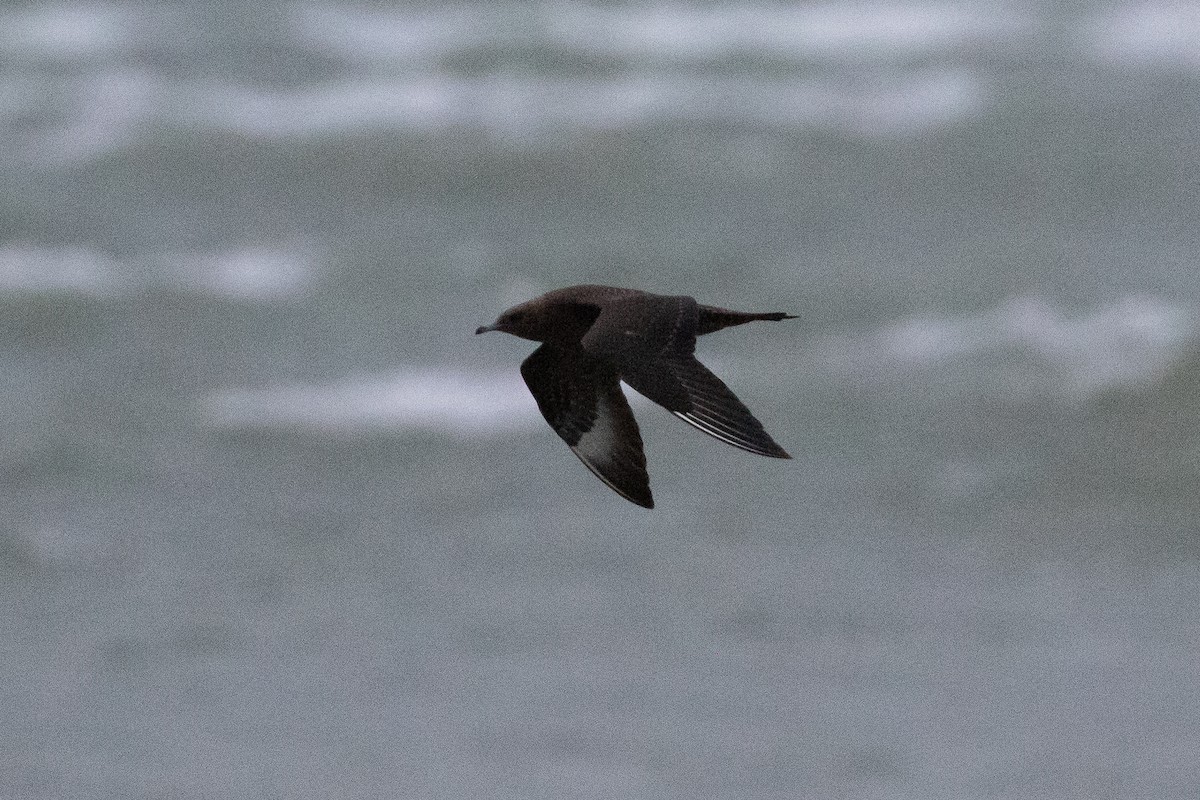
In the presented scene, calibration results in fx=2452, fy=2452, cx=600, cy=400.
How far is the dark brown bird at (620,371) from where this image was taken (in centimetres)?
712

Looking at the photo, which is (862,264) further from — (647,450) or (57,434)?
(57,434)

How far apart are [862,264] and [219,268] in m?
4.30

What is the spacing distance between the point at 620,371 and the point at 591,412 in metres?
1.02

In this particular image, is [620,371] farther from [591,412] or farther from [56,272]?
[56,272]

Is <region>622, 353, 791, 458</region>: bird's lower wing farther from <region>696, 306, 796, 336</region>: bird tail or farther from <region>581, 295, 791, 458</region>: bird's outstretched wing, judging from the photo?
<region>696, 306, 796, 336</region>: bird tail

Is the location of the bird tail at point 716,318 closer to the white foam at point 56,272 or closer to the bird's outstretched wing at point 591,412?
the bird's outstretched wing at point 591,412

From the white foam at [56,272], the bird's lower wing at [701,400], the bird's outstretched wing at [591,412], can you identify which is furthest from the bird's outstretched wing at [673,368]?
the white foam at [56,272]

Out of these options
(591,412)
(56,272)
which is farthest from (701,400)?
(56,272)

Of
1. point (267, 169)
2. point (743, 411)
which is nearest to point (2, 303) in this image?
point (267, 169)

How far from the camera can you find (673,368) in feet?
23.7

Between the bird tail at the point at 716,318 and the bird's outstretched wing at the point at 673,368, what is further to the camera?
the bird tail at the point at 716,318

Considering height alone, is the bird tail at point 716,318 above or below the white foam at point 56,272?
below

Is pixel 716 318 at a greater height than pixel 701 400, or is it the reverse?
pixel 716 318

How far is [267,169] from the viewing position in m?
17.1
